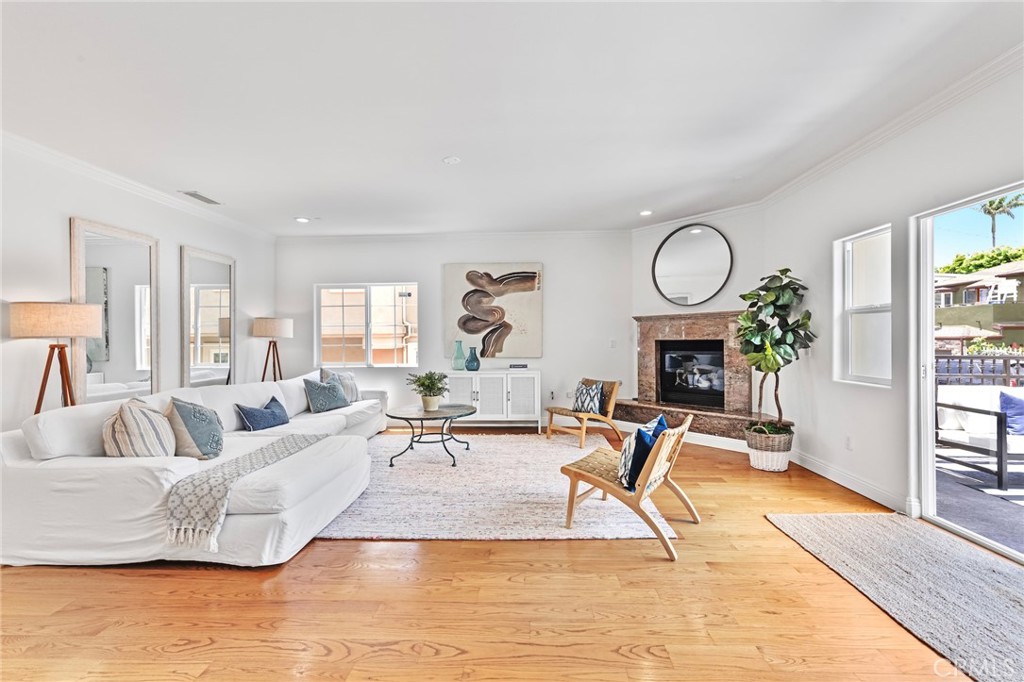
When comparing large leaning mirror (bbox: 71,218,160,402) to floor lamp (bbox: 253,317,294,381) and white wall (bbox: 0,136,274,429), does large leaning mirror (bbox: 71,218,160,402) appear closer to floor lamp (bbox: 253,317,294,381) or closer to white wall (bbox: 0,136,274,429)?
white wall (bbox: 0,136,274,429)

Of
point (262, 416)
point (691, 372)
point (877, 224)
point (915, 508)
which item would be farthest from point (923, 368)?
point (262, 416)

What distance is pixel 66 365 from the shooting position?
3.12 metres

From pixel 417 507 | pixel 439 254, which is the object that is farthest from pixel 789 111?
pixel 439 254

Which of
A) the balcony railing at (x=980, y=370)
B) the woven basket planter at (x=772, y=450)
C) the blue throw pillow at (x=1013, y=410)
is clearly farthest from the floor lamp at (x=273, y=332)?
the blue throw pillow at (x=1013, y=410)

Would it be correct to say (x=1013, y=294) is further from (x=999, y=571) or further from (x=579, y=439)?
(x=579, y=439)

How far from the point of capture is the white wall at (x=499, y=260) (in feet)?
19.6

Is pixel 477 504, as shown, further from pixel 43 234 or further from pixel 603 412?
pixel 43 234

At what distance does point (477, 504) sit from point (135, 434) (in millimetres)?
2186

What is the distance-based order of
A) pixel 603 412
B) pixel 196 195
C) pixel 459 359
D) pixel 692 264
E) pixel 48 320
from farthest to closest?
1. pixel 459 359
2. pixel 692 264
3. pixel 603 412
4. pixel 196 195
5. pixel 48 320

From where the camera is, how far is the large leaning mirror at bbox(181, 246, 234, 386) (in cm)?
455

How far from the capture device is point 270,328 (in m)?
5.39

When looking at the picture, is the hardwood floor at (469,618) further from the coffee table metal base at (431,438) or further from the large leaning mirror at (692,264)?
the large leaning mirror at (692,264)

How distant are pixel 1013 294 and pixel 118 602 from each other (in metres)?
4.92

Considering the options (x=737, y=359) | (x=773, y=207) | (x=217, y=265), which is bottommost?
(x=737, y=359)
